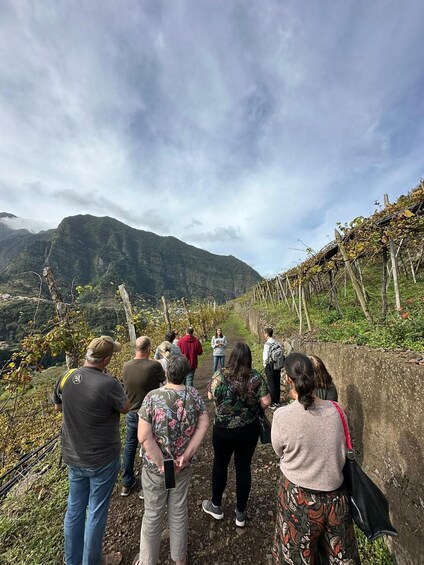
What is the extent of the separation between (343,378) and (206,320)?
47.7ft

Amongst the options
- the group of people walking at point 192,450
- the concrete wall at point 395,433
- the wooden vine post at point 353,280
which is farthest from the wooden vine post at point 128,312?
the concrete wall at point 395,433

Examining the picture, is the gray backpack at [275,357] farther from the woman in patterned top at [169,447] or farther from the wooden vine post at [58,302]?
the wooden vine post at [58,302]

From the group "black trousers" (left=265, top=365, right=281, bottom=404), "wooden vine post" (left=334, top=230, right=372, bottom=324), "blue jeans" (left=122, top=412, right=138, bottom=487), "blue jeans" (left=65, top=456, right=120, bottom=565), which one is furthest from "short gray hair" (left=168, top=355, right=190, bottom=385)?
"wooden vine post" (left=334, top=230, right=372, bottom=324)

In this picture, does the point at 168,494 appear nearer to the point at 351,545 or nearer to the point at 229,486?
the point at 351,545

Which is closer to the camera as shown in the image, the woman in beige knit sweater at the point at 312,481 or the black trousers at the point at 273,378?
the woman in beige knit sweater at the point at 312,481

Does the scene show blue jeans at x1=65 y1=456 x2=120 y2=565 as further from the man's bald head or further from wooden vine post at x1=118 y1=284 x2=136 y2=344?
wooden vine post at x1=118 y1=284 x2=136 y2=344

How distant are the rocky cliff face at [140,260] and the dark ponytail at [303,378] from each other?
281 feet

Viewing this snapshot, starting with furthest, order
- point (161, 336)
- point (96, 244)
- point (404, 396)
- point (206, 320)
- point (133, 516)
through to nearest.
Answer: point (96, 244) → point (206, 320) → point (161, 336) → point (133, 516) → point (404, 396)

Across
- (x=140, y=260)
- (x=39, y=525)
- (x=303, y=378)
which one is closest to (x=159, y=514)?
(x=303, y=378)

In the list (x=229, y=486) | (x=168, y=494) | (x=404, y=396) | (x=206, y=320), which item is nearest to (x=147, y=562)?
(x=168, y=494)

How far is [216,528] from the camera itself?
268 centimetres

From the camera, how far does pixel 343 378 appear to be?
A: 3.29m

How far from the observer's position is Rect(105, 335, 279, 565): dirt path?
2396 mm

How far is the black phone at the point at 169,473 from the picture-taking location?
1.88 meters
